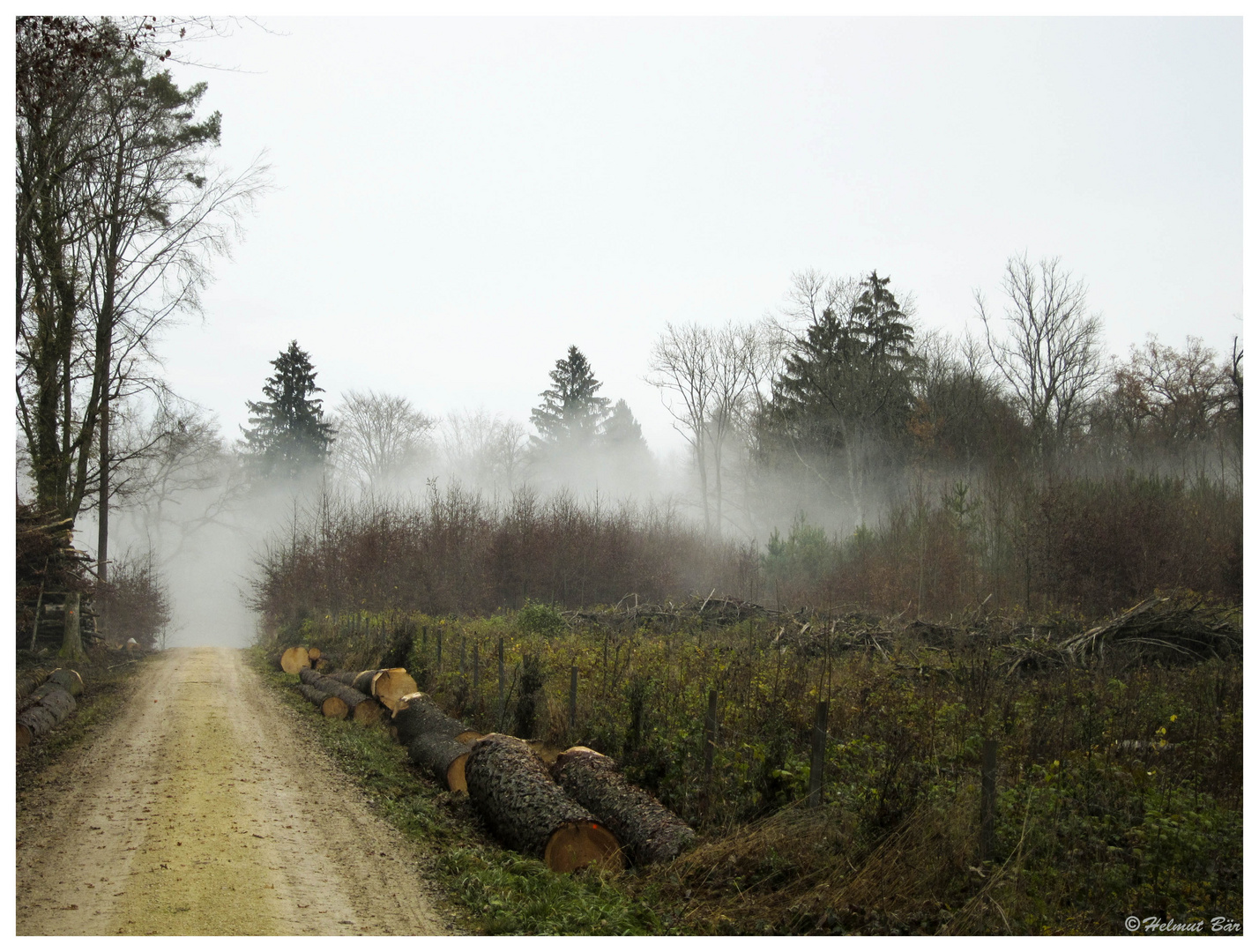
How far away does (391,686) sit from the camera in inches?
540

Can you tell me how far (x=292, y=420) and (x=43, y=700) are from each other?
1353 inches

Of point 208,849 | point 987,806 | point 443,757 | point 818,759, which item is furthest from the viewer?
point 443,757

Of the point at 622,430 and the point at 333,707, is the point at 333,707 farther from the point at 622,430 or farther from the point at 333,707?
the point at 622,430

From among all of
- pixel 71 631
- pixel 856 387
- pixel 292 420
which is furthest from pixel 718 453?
pixel 71 631

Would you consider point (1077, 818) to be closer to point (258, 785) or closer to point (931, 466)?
point (258, 785)

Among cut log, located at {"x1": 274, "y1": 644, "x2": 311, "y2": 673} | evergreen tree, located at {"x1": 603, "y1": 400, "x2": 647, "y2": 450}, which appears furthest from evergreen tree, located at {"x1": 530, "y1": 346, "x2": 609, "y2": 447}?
cut log, located at {"x1": 274, "y1": 644, "x2": 311, "y2": 673}

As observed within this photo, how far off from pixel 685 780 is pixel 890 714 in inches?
98.8

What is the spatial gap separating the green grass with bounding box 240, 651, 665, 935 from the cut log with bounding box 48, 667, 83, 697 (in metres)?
7.66

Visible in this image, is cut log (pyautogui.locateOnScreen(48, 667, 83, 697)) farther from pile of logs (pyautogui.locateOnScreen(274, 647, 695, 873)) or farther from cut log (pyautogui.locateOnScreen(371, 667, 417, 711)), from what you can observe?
pile of logs (pyautogui.locateOnScreen(274, 647, 695, 873))

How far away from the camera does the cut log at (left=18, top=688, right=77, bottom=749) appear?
10672mm

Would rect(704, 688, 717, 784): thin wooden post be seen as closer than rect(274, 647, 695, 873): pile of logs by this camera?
No

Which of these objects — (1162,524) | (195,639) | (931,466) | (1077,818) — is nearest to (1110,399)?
(931,466)

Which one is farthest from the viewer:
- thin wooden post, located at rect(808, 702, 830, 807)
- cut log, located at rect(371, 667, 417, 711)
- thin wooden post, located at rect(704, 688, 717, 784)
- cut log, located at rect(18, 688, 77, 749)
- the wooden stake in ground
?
the wooden stake in ground

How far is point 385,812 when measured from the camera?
818cm
